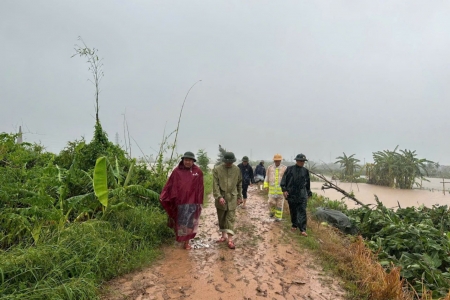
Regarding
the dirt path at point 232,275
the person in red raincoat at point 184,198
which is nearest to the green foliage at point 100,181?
the person in red raincoat at point 184,198

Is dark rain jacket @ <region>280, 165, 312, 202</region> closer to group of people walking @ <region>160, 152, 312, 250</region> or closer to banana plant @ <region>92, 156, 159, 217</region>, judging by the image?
group of people walking @ <region>160, 152, 312, 250</region>

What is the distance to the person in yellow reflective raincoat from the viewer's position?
267 inches

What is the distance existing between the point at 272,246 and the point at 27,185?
4.19m

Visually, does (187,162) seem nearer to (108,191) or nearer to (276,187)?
(108,191)

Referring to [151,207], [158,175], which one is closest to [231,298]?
[151,207]

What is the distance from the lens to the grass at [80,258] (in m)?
2.59

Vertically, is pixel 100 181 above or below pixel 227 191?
above

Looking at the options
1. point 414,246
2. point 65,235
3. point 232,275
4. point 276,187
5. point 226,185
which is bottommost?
point 232,275

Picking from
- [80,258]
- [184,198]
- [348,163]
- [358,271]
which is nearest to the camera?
[80,258]

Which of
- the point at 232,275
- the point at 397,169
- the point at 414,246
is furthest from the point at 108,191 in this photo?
the point at 397,169

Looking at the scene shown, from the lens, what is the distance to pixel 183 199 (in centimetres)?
444

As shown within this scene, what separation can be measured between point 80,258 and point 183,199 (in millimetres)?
1727

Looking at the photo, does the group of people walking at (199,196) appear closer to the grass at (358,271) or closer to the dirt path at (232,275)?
the dirt path at (232,275)

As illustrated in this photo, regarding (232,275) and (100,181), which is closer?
(232,275)
